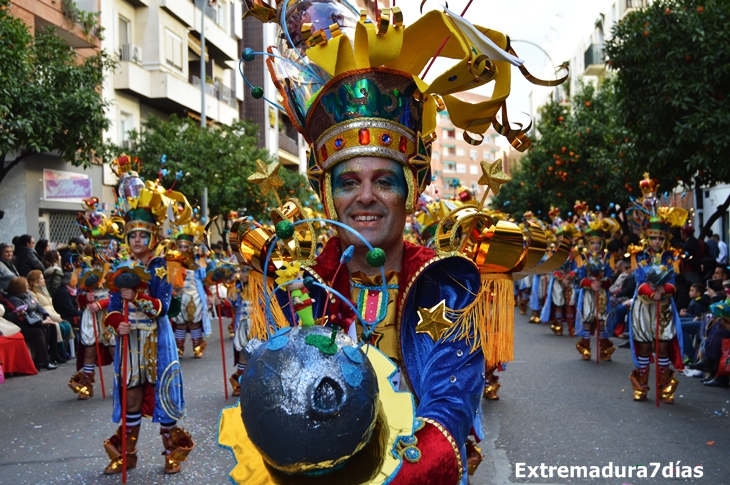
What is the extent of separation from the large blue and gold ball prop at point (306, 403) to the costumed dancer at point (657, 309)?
26.1 feet

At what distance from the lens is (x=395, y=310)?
2.76 metres

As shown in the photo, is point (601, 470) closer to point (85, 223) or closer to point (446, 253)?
point (446, 253)

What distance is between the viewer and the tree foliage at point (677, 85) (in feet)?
39.2

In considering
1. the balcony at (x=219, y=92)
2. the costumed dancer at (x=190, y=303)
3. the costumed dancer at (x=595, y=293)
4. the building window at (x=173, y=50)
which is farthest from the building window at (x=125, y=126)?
the costumed dancer at (x=595, y=293)

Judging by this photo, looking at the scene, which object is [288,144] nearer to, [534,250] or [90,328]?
[90,328]

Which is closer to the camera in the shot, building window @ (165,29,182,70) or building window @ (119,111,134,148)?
building window @ (119,111,134,148)

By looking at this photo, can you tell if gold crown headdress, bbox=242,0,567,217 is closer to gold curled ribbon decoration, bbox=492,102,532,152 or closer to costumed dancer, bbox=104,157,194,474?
gold curled ribbon decoration, bbox=492,102,532,152

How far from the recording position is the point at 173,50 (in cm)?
2756

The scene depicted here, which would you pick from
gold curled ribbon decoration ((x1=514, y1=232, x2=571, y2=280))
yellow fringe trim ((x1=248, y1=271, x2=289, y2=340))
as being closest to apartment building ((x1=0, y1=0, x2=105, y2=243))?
yellow fringe trim ((x1=248, y1=271, x2=289, y2=340))

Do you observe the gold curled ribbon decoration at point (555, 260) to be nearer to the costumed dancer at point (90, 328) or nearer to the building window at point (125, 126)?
the costumed dancer at point (90, 328)

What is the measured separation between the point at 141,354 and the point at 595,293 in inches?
327

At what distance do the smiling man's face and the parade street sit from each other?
3.89m

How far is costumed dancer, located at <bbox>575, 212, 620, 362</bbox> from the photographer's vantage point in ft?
41.8

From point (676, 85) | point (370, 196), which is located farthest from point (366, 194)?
point (676, 85)
